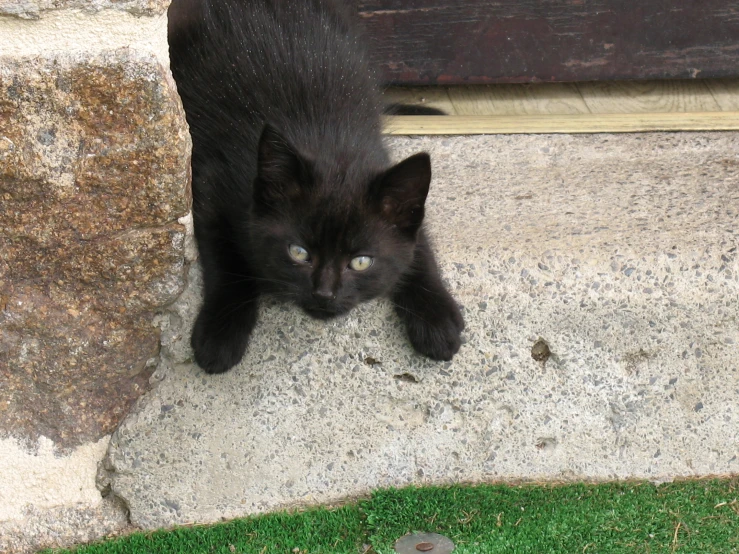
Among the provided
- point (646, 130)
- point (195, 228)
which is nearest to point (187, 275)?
point (195, 228)

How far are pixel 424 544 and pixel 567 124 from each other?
1456 mm

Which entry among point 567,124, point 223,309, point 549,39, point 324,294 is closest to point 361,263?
point 324,294

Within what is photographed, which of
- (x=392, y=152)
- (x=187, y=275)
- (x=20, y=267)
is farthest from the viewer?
(x=392, y=152)

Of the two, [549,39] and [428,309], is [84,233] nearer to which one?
[428,309]

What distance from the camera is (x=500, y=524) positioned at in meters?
2.12

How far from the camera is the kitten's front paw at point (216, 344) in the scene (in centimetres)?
215

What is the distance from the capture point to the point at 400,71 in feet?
10.3

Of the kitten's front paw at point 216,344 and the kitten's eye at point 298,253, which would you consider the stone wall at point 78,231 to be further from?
the kitten's eye at point 298,253

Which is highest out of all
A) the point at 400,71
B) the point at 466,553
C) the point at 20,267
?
the point at 20,267

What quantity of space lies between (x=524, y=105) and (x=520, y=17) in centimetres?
32

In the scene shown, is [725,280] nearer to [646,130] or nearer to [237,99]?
[646,130]

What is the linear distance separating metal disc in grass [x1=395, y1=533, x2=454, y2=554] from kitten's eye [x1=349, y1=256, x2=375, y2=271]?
63cm

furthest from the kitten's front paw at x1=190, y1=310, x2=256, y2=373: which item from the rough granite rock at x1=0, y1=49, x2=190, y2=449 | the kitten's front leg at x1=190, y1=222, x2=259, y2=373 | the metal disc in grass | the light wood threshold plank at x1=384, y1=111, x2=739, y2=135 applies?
the light wood threshold plank at x1=384, y1=111, x2=739, y2=135

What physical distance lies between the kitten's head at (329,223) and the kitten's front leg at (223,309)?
15 cm
